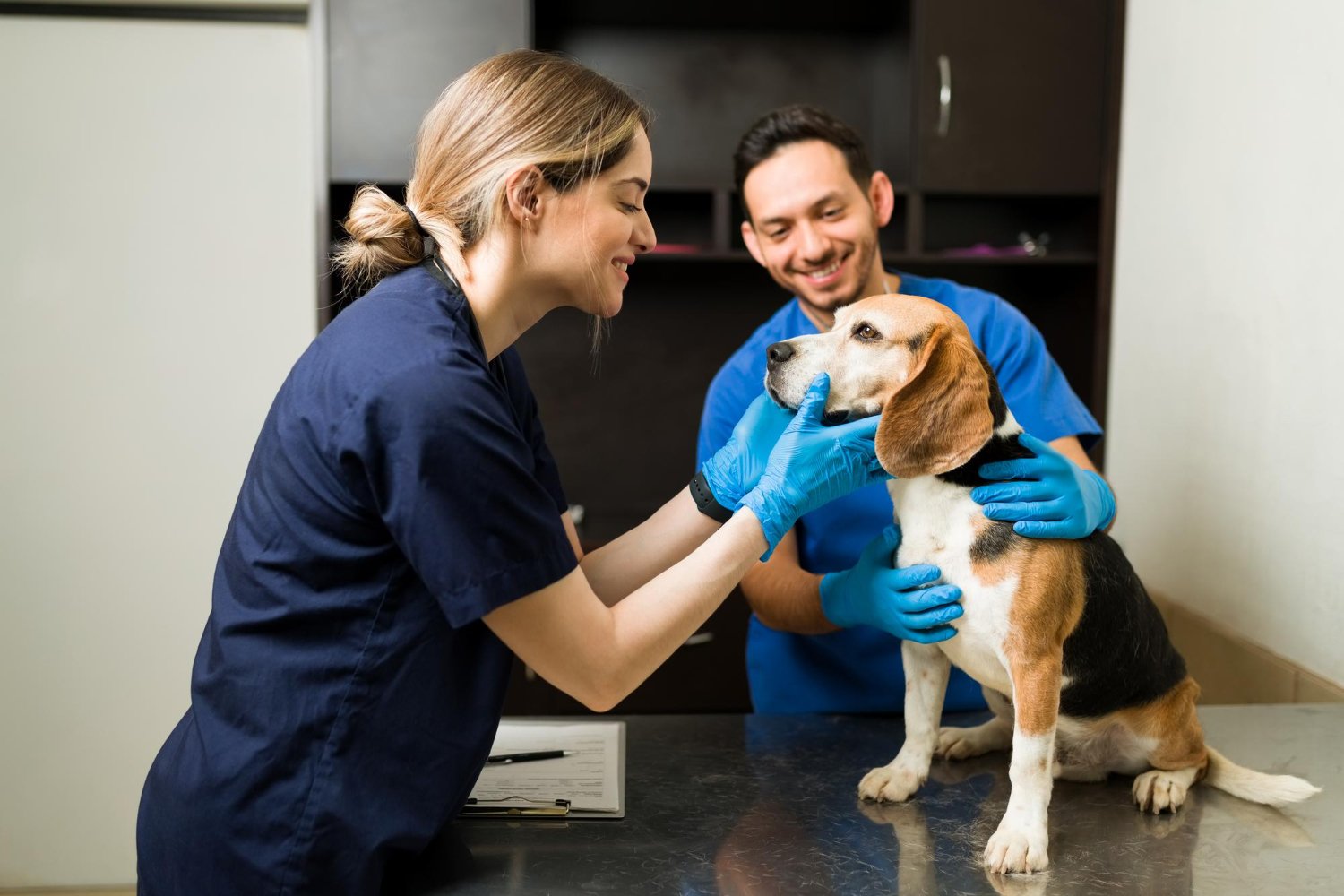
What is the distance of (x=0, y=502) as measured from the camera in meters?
2.88

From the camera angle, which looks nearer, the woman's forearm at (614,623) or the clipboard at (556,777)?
the woman's forearm at (614,623)

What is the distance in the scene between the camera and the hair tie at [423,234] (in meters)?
1.16

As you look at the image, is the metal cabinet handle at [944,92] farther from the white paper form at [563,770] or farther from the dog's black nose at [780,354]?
the white paper form at [563,770]

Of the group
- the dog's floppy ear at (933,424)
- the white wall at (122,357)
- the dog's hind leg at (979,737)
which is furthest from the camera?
the white wall at (122,357)

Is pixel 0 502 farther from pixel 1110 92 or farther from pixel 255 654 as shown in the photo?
pixel 1110 92

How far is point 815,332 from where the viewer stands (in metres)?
1.87

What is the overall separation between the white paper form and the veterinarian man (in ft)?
1.29

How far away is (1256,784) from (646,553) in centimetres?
78

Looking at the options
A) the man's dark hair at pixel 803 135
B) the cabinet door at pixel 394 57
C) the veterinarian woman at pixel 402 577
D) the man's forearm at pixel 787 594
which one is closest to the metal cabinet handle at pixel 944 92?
the man's dark hair at pixel 803 135

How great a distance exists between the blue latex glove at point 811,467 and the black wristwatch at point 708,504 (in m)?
0.19

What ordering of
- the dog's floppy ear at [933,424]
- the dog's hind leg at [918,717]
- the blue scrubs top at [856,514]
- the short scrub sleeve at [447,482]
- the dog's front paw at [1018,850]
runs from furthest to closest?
the blue scrubs top at [856,514] < the dog's hind leg at [918,717] < the dog's floppy ear at [933,424] < the dog's front paw at [1018,850] < the short scrub sleeve at [447,482]

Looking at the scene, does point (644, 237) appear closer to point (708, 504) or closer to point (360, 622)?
point (708, 504)

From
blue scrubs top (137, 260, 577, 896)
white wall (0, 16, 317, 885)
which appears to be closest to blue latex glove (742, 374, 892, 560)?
blue scrubs top (137, 260, 577, 896)

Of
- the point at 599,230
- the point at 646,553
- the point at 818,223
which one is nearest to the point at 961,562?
the point at 646,553
